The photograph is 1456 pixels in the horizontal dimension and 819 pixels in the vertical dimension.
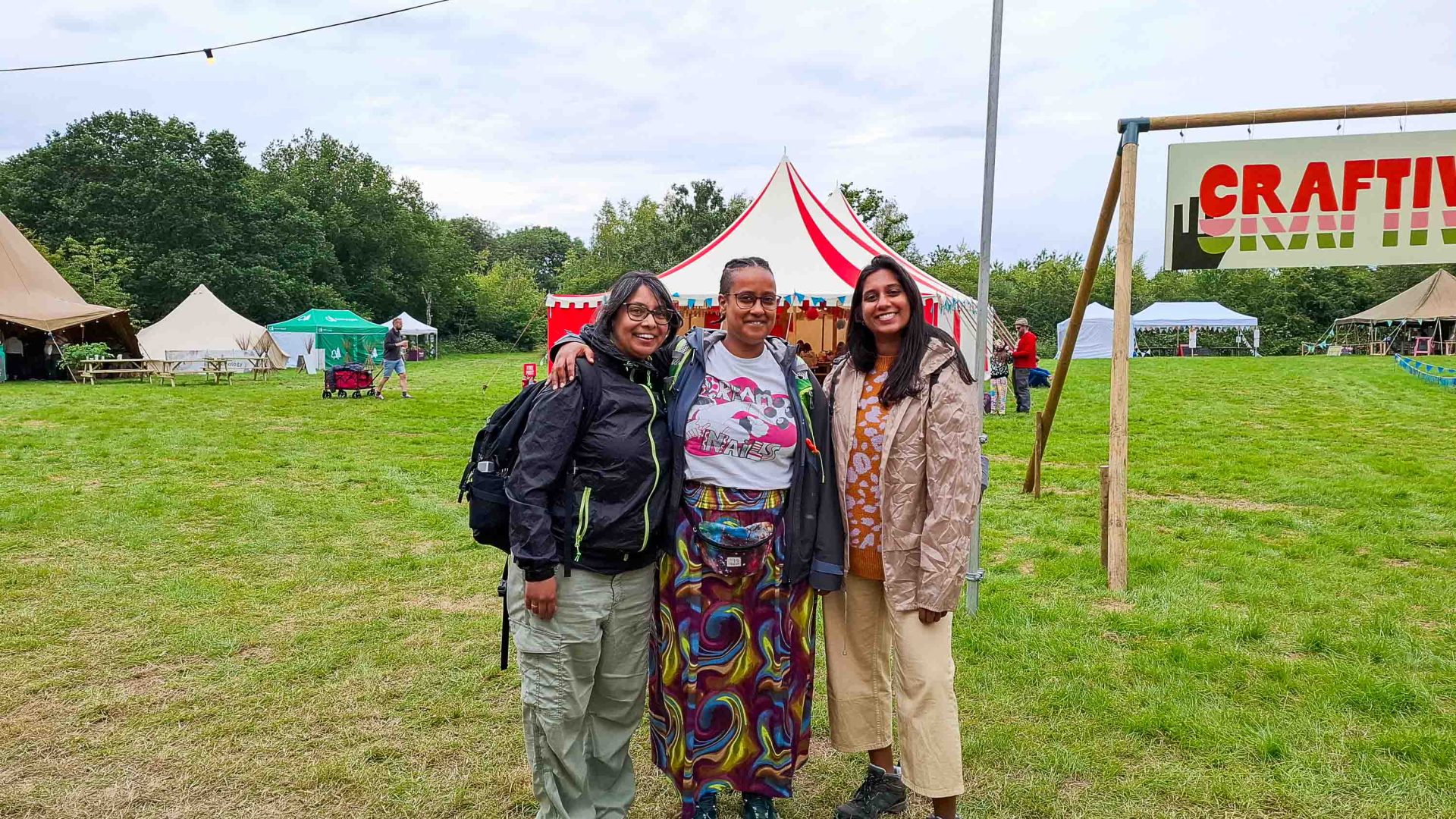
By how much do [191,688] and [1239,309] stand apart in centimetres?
4887

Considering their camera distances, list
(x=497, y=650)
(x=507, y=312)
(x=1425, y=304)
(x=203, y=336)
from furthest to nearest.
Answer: (x=507, y=312) → (x=1425, y=304) → (x=203, y=336) → (x=497, y=650)

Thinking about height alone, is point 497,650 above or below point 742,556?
below

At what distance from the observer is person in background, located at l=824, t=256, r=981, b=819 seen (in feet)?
8.24

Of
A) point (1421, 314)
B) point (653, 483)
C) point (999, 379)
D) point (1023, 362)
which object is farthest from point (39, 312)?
point (1421, 314)

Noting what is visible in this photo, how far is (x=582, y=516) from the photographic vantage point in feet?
7.78

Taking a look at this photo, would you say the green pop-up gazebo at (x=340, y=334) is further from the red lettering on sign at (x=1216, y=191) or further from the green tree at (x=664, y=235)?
the red lettering on sign at (x=1216, y=191)

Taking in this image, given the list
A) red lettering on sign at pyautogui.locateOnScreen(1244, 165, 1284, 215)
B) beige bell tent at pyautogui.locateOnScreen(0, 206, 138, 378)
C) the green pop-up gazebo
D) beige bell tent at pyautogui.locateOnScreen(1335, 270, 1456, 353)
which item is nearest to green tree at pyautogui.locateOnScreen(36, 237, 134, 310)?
beige bell tent at pyautogui.locateOnScreen(0, 206, 138, 378)

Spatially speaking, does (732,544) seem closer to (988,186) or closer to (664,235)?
(988,186)

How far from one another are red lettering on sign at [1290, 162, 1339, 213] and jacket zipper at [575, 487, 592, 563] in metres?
3.99

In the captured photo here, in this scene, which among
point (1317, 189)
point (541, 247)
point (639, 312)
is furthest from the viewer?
point (541, 247)

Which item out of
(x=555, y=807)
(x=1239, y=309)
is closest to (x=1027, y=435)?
(x=555, y=807)

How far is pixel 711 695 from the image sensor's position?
8.41ft

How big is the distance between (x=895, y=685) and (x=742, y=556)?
66 centimetres

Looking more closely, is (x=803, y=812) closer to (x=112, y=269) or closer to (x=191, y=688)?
(x=191, y=688)
